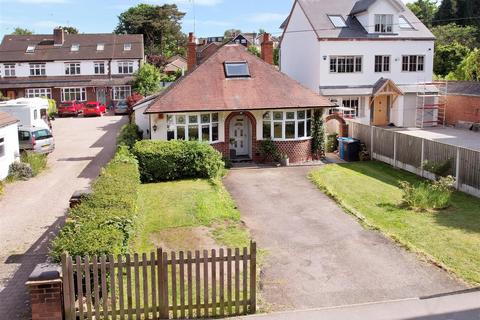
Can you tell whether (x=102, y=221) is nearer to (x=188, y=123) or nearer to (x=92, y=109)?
(x=188, y=123)

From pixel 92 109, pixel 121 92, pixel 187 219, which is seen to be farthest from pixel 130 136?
pixel 121 92

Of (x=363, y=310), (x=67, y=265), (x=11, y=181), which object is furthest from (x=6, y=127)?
(x=363, y=310)

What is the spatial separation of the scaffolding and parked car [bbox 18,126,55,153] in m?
24.2

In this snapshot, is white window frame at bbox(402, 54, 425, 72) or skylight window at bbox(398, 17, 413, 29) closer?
white window frame at bbox(402, 54, 425, 72)

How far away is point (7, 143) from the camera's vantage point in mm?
22547

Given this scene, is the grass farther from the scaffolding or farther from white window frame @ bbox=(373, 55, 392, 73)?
the scaffolding

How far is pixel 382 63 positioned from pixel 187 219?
25155 millimetres

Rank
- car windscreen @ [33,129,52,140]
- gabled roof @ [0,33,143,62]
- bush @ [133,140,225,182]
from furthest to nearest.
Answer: gabled roof @ [0,33,143,62] < car windscreen @ [33,129,52,140] < bush @ [133,140,225,182]

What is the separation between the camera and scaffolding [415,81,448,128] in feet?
120

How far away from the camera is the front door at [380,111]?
121 ft

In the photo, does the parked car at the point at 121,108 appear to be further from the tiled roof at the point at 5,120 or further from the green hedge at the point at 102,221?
the green hedge at the point at 102,221

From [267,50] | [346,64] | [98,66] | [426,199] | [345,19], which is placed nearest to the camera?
[426,199]

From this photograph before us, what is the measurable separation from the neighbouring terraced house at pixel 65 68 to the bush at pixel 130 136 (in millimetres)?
28730

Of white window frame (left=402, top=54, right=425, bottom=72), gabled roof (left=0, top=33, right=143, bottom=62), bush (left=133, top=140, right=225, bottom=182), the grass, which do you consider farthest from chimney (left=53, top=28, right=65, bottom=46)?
the grass
